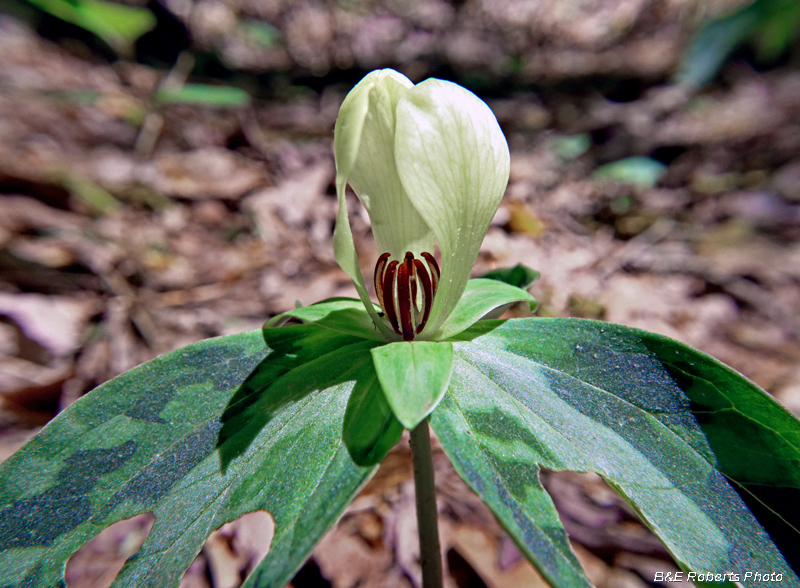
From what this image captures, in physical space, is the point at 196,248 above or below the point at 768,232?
below

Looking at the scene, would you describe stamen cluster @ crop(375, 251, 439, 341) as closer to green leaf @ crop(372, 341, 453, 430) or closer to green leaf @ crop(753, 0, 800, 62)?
green leaf @ crop(372, 341, 453, 430)

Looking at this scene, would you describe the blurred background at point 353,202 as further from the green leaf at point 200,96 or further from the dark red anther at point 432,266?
the dark red anther at point 432,266

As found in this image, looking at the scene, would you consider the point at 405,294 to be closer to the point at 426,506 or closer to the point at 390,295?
the point at 390,295

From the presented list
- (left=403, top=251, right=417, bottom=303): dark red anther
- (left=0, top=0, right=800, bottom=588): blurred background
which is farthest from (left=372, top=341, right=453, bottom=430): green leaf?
(left=0, top=0, right=800, bottom=588): blurred background

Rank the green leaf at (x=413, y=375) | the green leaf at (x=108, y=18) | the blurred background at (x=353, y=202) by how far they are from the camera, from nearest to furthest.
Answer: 1. the green leaf at (x=413, y=375)
2. the blurred background at (x=353, y=202)
3. the green leaf at (x=108, y=18)

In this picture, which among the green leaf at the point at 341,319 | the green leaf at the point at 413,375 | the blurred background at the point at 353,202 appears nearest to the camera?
the green leaf at the point at 413,375

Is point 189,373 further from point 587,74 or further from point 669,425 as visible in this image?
point 587,74

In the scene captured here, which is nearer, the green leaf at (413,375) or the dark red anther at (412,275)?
the green leaf at (413,375)

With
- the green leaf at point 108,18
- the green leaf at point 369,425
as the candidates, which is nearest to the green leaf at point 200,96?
the green leaf at point 108,18

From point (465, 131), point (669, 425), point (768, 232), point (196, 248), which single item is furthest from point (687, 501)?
point (768, 232)
